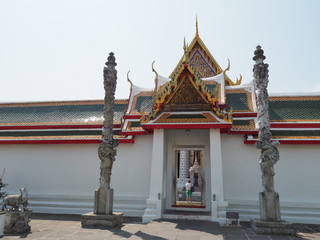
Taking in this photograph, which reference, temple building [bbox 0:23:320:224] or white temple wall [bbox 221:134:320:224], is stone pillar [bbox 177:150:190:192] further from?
white temple wall [bbox 221:134:320:224]

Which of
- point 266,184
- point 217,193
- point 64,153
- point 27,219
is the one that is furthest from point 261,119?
point 64,153

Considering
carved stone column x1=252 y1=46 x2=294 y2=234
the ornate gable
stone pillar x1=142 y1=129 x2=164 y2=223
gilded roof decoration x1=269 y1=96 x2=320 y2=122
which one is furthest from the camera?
gilded roof decoration x1=269 y1=96 x2=320 y2=122

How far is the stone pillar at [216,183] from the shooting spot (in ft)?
25.4

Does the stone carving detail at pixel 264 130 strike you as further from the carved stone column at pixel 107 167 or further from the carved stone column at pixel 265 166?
the carved stone column at pixel 107 167

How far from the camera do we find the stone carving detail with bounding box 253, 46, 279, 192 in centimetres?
670

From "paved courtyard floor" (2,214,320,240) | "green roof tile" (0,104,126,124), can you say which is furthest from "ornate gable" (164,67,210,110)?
"paved courtyard floor" (2,214,320,240)

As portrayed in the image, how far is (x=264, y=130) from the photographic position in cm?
702

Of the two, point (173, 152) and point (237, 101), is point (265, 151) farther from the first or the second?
point (237, 101)

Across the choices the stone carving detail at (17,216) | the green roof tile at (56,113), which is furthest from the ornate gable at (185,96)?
the stone carving detail at (17,216)

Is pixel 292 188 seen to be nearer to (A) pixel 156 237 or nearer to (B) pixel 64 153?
(A) pixel 156 237

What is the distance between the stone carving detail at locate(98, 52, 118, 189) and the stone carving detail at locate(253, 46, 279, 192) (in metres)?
4.16

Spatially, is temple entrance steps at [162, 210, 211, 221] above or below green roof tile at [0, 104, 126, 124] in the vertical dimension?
below

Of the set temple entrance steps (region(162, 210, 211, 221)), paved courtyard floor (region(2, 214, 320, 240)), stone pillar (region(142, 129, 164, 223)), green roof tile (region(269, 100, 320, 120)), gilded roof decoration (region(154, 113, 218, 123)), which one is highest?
green roof tile (region(269, 100, 320, 120))

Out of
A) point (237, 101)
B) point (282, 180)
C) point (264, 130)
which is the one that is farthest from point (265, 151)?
point (237, 101)
